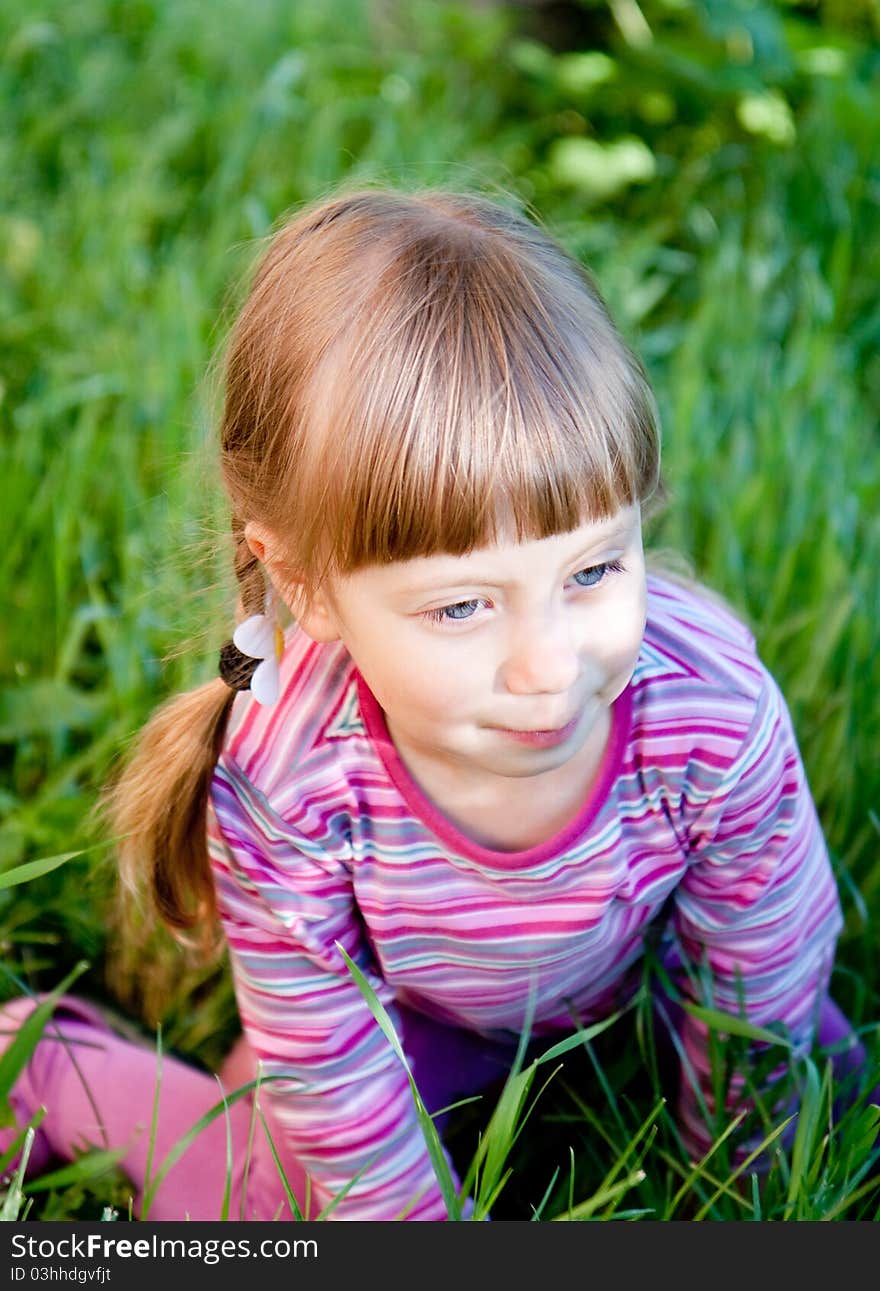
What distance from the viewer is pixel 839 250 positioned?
2.75 meters

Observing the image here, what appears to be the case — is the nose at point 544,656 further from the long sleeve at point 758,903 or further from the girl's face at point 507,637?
the long sleeve at point 758,903

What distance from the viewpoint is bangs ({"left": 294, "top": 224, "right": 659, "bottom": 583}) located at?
107 centimetres

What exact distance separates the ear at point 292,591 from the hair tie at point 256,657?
4 centimetres

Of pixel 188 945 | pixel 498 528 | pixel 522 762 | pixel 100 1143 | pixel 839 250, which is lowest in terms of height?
pixel 100 1143

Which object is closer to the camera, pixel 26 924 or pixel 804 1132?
pixel 804 1132

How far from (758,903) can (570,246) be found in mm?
1261

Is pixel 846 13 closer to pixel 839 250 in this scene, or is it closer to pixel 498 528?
pixel 839 250

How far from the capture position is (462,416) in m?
1.07

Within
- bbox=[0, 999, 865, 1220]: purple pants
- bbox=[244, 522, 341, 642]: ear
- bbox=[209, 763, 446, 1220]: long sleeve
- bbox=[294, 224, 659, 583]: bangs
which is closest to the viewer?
bbox=[294, 224, 659, 583]: bangs

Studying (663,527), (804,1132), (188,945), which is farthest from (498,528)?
(663,527)

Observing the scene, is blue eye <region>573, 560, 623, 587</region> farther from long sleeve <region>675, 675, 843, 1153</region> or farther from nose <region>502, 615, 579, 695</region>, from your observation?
long sleeve <region>675, 675, 843, 1153</region>

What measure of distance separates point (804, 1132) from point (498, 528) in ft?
1.96

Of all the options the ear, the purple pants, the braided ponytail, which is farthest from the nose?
the purple pants

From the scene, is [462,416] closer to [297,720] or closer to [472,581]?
[472,581]
